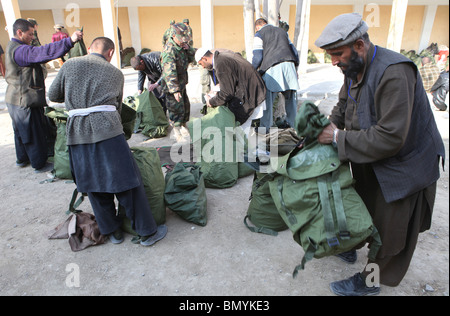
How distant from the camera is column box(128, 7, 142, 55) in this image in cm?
1514

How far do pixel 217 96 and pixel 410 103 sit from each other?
252cm

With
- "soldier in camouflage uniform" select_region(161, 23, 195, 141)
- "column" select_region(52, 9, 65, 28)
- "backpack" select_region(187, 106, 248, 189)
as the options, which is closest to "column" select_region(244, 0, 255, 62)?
"soldier in camouflage uniform" select_region(161, 23, 195, 141)

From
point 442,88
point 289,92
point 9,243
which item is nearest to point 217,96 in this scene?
point 289,92

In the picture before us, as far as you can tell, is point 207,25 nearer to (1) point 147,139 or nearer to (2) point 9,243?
(1) point 147,139

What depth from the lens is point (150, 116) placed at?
537cm

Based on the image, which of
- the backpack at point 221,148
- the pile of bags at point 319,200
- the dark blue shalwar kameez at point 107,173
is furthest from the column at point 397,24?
the dark blue shalwar kameez at point 107,173

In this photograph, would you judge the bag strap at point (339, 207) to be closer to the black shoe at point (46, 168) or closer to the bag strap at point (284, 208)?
the bag strap at point (284, 208)

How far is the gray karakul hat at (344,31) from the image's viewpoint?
5.14 feet

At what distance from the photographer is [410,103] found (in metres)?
1.51

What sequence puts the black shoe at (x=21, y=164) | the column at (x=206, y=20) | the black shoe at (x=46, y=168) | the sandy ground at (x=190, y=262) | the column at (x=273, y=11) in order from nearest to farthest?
the sandy ground at (x=190, y=262)
the black shoe at (x=46, y=168)
the black shoe at (x=21, y=164)
the column at (x=273, y=11)
the column at (x=206, y=20)

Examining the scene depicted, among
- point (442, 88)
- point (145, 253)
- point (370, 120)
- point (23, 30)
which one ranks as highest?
point (23, 30)

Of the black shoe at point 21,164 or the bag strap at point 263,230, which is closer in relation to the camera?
the bag strap at point 263,230

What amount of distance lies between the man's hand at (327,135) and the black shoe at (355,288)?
3.30ft

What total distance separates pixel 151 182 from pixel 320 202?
1.58 metres
